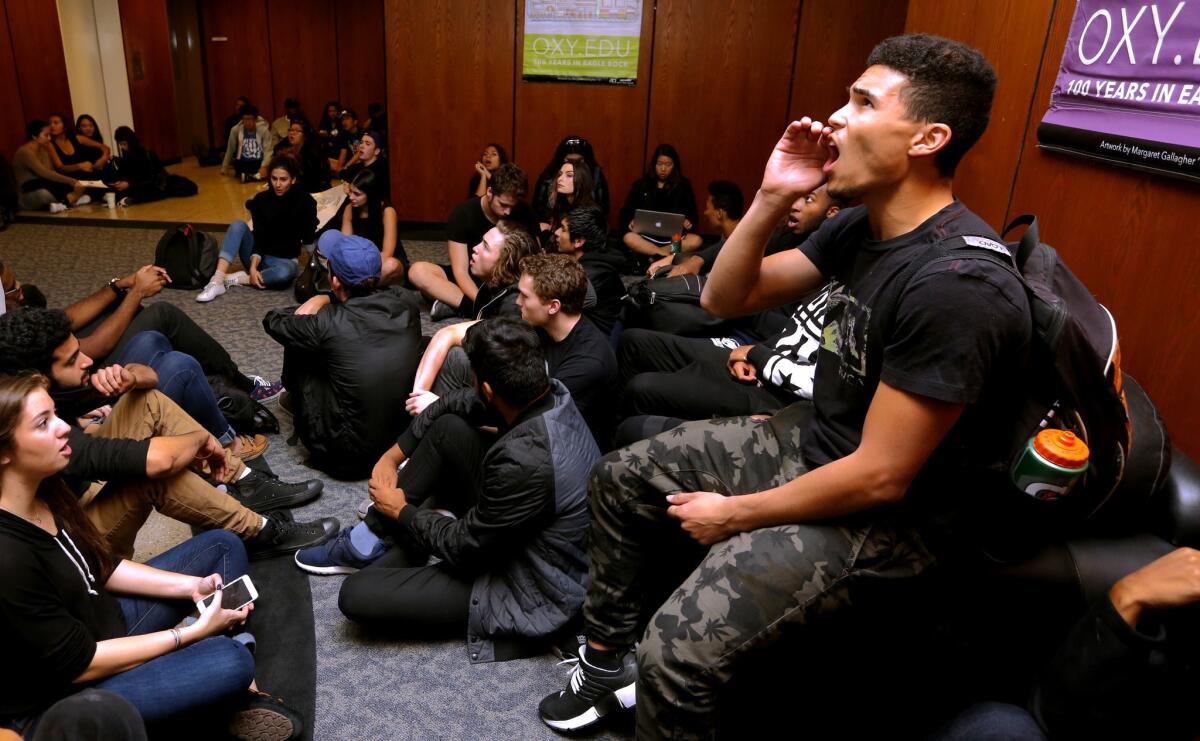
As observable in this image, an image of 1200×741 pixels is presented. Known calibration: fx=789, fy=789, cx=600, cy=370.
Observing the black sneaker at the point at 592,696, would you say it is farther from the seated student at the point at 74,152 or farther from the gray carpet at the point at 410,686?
the seated student at the point at 74,152

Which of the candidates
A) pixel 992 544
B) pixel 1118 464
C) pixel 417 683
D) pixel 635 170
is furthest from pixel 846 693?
pixel 635 170

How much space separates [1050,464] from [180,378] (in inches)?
113

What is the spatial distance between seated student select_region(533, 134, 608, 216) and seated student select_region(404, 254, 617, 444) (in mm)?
3249

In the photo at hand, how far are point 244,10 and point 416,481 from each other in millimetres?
12580

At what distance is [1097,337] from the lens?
1438mm

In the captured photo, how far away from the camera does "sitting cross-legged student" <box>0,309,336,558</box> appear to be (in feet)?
7.23

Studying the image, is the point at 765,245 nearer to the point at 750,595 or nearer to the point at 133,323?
the point at 750,595

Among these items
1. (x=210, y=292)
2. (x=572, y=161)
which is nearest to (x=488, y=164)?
(x=572, y=161)

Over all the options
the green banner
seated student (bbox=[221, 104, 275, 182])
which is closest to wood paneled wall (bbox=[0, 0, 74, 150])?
seated student (bbox=[221, 104, 275, 182])

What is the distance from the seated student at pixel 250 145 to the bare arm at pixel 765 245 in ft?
33.5

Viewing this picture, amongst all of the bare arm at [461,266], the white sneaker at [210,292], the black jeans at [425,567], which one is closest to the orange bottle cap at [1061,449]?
the black jeans at [425,567]

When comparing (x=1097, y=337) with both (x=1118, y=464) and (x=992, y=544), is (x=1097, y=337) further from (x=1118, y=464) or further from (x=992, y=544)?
(x=992, y=544)

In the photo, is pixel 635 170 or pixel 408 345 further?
pixel 635 170

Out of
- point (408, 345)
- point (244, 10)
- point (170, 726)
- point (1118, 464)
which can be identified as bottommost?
point (170, 726)
